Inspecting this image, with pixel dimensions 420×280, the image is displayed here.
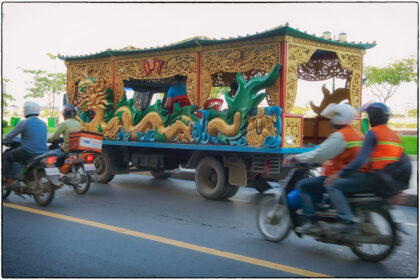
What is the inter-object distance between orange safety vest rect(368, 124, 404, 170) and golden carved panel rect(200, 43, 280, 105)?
11.4 ft

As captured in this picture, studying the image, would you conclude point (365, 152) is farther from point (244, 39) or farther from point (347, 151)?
point (244, 39)

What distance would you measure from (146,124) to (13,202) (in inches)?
130

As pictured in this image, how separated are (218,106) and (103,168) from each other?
3.25 meters

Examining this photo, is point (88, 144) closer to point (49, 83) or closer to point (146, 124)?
point (146, 124)

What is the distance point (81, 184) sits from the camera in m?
8.92

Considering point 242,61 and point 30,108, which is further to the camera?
point 242,61

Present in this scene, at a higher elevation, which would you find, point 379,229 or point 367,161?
point 367,161

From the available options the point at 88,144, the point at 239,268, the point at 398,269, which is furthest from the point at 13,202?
the point at 398,269

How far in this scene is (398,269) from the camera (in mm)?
4410

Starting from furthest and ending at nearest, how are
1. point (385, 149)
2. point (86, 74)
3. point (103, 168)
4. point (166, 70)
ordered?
point (86, 74) < point (103, 168) < point (166, 70) < point (385, 149)

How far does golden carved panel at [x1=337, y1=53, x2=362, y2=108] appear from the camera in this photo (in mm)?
8742

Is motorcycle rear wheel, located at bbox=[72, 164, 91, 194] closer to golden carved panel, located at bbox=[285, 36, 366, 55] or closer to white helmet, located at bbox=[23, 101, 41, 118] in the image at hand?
white helmet, located at bbox=[23, 101, 41, 118]

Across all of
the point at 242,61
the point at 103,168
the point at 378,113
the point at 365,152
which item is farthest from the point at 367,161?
the point at 103,168

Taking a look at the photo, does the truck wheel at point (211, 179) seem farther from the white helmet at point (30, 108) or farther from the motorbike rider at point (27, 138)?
the white helmet at point (30, 108)
